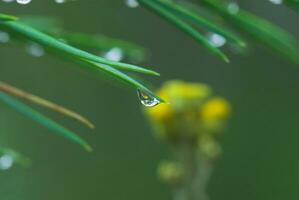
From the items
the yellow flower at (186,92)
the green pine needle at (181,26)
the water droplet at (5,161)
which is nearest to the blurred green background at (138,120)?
the yellow flower at (186,92)

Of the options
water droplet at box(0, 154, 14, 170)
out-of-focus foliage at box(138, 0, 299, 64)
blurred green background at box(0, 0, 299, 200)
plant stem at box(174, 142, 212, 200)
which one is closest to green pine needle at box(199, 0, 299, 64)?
out-of-focus foliage at box(138, 0, 299, 64)

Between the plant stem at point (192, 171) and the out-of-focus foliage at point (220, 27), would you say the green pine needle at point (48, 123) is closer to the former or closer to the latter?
the out-of-focus foliage at point (220, 27)

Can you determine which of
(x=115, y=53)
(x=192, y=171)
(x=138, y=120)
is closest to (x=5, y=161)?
(x=115, y=53)

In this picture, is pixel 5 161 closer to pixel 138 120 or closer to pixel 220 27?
pixel 220 27

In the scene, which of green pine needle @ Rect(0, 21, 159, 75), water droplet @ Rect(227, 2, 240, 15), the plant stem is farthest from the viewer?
the plant stem

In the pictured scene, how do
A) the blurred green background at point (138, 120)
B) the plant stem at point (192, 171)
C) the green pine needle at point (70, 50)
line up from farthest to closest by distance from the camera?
the blurred green background at point (138, 120) → the plant stem at point (192, 171) → the green pine needle at point (70, 50)

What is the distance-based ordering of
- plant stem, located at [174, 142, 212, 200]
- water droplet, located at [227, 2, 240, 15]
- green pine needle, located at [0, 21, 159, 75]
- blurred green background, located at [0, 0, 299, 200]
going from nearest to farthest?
green pine needle, located at [0, 21, 159, 75], water droplet, located at [227, 2, 240, 15], plant stem, located at [174, 142, 212, 200], blurred green background, located at [0, 0, 299, 200]

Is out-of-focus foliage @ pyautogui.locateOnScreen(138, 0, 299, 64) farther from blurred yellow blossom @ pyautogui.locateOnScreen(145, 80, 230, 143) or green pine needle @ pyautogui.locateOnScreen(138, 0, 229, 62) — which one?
blurred yellow blossom @ pyautogui.locateOnScreen(145, 80, 230, 143)

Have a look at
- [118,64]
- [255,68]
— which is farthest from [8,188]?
[118,64]
